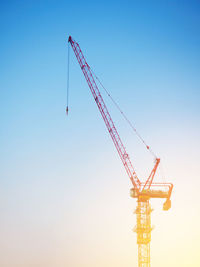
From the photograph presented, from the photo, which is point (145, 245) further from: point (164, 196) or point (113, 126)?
point (113, 126)

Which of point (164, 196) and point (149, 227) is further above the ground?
point (164, 196)

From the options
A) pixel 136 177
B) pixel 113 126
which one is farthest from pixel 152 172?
pixel 113 126

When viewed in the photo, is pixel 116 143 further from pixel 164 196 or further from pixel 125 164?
pixel 164 196

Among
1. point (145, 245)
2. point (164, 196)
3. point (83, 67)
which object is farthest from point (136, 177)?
point (83, 67)

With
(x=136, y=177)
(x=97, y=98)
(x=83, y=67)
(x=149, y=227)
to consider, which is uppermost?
(x=83, y=67)

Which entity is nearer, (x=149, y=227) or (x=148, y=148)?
(x=149, y=227)

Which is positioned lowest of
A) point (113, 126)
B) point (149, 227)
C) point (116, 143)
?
point (149, 227)

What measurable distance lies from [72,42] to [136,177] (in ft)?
144

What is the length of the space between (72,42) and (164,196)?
171 ft

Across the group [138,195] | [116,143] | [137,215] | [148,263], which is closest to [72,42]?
[116,143]

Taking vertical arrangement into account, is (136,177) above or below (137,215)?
above

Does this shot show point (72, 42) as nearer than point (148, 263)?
No

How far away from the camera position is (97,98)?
65.8 meters

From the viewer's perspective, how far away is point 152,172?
2603 inches
